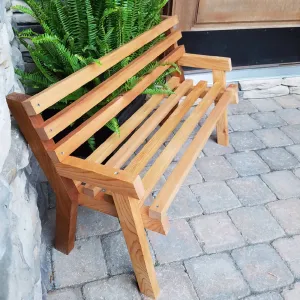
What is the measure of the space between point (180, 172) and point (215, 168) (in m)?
0.85

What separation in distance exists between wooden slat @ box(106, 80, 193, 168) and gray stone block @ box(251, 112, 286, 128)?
3.00 ft

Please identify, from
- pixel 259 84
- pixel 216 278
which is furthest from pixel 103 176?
pixel 259 84

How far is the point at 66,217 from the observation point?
1605 mm

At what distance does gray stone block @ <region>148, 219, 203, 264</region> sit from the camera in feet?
5.69

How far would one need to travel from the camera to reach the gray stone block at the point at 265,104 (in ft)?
10.2

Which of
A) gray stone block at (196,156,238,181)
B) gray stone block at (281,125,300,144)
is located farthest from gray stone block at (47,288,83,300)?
gray stone block at (281,125,300,144)

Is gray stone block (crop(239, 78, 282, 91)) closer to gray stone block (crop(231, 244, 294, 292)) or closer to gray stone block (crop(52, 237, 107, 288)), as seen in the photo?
gray stone block (crop(231, 244, 294, 292))

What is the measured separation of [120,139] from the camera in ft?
5.59

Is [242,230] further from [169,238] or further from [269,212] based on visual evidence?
[169,238]

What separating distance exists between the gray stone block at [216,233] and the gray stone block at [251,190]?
0.71ft

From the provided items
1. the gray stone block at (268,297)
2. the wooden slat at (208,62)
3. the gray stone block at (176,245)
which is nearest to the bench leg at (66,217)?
the gray stone block at (176,245)

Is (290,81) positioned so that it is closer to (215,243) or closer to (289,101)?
(289,101)

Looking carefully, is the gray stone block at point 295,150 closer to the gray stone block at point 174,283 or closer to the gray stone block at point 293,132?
the gray stone block at point 293,132

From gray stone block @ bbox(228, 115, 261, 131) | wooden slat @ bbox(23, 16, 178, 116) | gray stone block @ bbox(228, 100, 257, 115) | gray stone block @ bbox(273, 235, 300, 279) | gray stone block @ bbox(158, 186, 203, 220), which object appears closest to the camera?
wooden slat @ bbox(23, 16, 178, 116)
